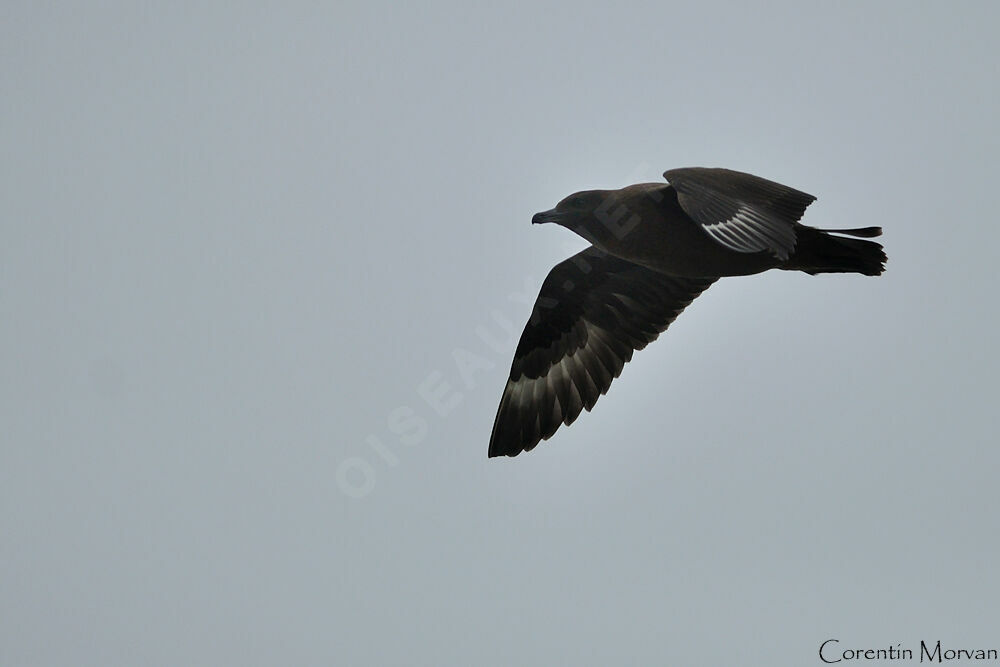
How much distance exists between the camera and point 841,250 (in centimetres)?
835

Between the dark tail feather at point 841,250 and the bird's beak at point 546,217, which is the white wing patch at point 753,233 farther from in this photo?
the bird's beak at point 546,217

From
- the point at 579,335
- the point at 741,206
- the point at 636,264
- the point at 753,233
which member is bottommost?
the point at 753,233

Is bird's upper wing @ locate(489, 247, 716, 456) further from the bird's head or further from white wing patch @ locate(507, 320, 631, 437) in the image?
the bird's head

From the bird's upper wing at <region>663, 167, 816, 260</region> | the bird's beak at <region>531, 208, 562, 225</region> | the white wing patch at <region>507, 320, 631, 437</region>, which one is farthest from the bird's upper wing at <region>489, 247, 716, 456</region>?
the bird's upper wing at <region>663, 167, 816, 260</region>

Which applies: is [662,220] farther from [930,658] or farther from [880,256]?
[930,658]

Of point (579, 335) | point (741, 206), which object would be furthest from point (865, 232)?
point (579, 335)

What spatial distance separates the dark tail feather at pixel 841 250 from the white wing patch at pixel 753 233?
708 mm

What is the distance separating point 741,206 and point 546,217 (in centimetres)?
150

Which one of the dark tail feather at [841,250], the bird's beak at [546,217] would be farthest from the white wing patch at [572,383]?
the dark tail feather at [841,250]

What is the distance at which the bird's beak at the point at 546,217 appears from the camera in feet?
28.7

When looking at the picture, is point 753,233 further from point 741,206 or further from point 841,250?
point 841,250

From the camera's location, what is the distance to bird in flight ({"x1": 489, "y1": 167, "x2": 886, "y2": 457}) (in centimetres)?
772

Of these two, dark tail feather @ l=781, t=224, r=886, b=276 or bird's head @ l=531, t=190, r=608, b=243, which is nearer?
dark tail feather @ l=781, t=224, r=886, b=276

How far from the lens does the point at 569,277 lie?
32.0 ft
